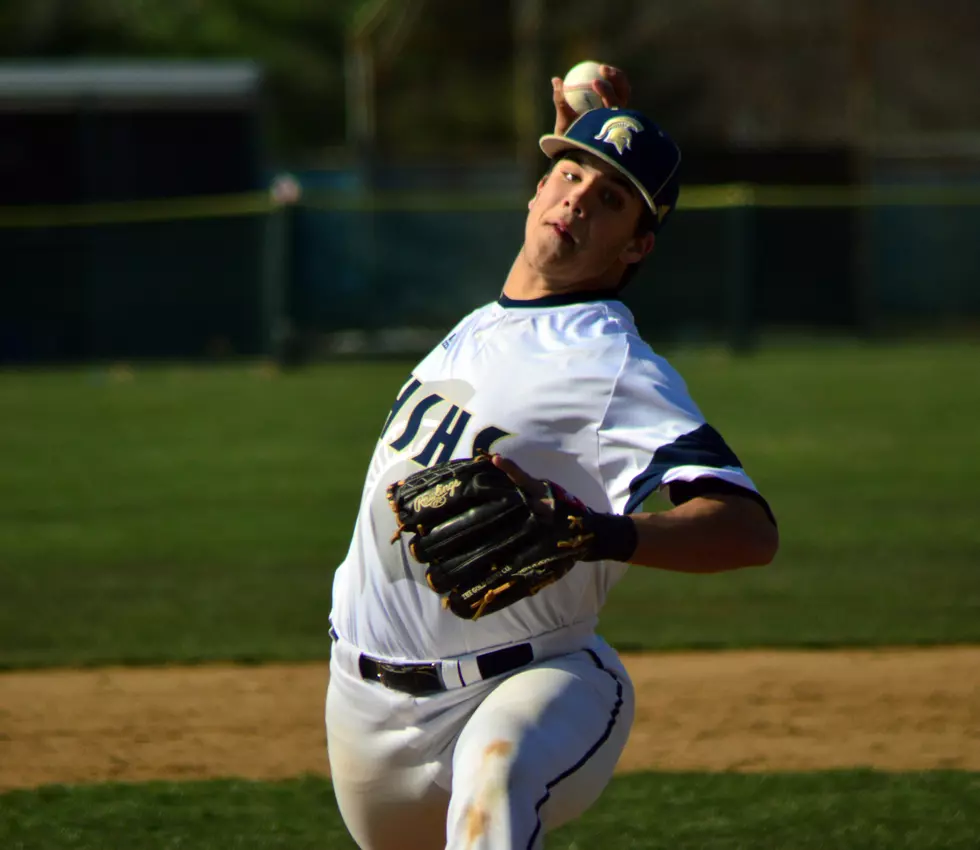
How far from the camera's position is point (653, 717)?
5.64 m

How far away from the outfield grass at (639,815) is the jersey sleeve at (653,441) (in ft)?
5.83

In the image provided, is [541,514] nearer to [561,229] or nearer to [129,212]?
[561,229]

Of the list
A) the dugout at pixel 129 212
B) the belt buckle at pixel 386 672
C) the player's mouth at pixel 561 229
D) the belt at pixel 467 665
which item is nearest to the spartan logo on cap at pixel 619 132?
the player's mouth at pixel 561 229

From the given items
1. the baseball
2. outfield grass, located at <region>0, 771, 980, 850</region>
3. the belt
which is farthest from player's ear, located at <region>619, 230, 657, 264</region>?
outfield grass, located at <region>0, 771, 980, 850</region>

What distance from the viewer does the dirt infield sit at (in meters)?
5.11

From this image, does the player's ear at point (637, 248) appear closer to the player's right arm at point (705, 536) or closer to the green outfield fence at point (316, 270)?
the player's right arm at point (705, 536)

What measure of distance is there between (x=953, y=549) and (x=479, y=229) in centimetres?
1155

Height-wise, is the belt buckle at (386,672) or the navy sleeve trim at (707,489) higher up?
the navy sleeve trim at (707,489)

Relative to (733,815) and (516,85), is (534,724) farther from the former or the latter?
(516,85)

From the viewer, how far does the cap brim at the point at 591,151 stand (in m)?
2.88

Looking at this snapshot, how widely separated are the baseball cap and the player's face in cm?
4

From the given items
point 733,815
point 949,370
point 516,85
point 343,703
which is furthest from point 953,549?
point 516,85

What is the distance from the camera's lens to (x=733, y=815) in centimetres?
445

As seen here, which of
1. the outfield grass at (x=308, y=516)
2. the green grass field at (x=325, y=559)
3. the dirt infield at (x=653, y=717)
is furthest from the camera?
the outfield grass at (x=308, y=516)
